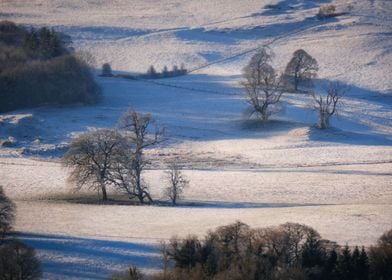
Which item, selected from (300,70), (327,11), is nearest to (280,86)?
(300,70)

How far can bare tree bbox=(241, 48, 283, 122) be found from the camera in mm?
47281

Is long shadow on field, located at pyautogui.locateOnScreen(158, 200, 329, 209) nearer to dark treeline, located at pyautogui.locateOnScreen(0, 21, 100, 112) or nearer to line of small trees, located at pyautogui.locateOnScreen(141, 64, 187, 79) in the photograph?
dark treeline, located at pyautogui.locateOnScreen(0, 21, 100, 112)

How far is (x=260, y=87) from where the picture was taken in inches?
2060

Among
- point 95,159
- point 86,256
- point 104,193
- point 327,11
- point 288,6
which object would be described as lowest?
point 104,193

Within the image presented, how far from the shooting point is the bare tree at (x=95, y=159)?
92.8 feet

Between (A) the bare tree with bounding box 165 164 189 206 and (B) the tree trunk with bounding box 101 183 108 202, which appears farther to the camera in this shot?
(B) the tree trunk with bounding box 101 183 108 202

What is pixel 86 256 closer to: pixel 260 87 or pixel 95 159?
pixel 95 159

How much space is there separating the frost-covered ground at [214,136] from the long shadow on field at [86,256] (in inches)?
2.2

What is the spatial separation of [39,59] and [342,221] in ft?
122

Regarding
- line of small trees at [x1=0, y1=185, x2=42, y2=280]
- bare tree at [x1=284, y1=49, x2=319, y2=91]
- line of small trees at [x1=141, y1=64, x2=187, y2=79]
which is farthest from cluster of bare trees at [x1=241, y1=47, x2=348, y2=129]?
line of small trees at [x1=0, y1=185, x2=42, y2=280]

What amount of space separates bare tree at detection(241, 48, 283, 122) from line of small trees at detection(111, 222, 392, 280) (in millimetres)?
28351

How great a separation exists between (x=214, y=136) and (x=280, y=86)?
11.2 metres

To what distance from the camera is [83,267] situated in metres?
18.7

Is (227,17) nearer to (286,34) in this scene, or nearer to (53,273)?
(286,34)
